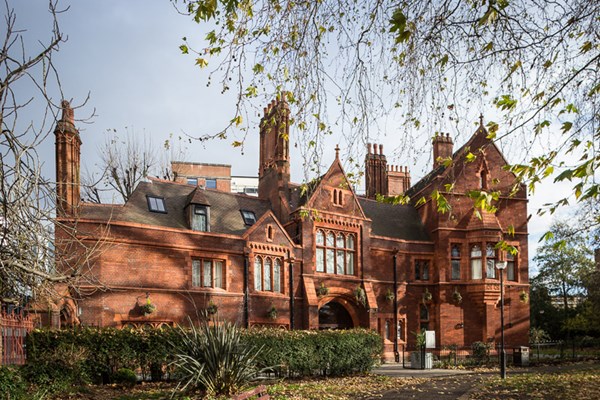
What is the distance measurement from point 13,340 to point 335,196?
19643mm

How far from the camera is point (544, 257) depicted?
54.6 metres

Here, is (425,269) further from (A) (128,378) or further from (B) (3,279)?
(B) (3,279)

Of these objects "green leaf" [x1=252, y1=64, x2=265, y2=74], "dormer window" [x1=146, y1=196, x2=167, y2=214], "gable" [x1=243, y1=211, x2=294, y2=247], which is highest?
"green leaf" [x1=252, y1=64, x2=265, y2=74]

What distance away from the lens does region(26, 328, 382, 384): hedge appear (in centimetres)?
1611

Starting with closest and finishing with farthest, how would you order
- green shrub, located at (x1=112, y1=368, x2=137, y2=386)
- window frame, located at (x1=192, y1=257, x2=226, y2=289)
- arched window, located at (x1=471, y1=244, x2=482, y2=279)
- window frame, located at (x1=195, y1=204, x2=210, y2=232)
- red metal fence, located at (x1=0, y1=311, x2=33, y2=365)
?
red metal fence, located at (x1=0, y1=311, x2=33, y2=365) → green shrub, located at (x1=112, y1=368, x2=137, y2=386) → window frame, located at (x1=192, y1=257, x2=226, y2=289) → window frame, located at (x1=195, y1=204, x2=210, y2=232) → arched window, located at (x1=471, y1=244, x2=482, y2=279)

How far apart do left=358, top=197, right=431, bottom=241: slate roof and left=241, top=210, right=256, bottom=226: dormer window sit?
792 cm

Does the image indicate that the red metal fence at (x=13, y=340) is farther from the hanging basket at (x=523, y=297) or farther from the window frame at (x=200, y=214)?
the hanging basket at (x=523, y=297)

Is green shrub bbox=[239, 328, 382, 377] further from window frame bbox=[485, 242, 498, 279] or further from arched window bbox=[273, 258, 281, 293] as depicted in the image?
window frame bbox=[485, 242, 498, 279]

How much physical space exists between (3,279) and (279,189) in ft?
74.0

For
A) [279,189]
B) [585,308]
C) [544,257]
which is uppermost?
[279,189]

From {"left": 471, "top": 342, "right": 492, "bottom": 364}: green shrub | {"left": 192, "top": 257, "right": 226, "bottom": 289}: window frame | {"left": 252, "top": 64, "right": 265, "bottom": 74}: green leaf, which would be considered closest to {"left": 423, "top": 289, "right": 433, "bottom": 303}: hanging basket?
{"left": 471, "top": 342, "right": 492, "bottom": 364}: green shrub

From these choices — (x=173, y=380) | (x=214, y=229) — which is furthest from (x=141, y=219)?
(x=173, y=380)

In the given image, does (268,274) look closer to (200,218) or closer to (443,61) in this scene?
(200,218)

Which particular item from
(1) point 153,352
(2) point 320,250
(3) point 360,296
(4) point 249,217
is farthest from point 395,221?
(1) point 153,352
